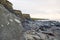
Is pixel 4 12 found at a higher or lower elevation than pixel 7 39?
higher

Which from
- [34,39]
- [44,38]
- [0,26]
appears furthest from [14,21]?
[44,38]

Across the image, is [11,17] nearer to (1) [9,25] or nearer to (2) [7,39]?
(1) [9,25]

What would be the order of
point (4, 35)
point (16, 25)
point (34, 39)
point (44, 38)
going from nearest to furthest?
point (4, 35), point (16, 25), point (34, 39), point (44, 38)

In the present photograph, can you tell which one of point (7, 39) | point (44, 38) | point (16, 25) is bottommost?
point (44, 38)

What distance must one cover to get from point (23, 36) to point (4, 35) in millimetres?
826

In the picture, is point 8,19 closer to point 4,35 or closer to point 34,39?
point 4,35

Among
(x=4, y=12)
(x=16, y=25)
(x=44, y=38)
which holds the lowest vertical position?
(x=44, y=38)

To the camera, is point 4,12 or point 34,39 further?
point 34,39

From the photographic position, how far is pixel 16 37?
6.76 meters

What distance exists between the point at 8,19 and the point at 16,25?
0.38 m

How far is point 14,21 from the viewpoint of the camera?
707 cm

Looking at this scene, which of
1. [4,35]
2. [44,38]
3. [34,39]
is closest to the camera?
[4,35]

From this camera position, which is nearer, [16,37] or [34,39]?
[16,37]

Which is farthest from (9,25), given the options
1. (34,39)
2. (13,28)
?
(34,39)
